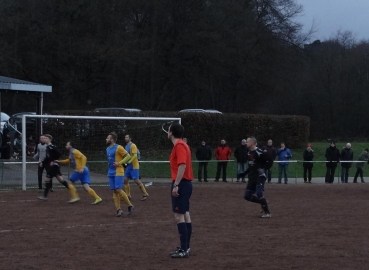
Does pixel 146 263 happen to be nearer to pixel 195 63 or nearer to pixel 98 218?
pixel 98 218

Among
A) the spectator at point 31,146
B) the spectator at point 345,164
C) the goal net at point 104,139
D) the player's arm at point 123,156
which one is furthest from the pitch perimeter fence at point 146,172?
the player's arm at point 123,156

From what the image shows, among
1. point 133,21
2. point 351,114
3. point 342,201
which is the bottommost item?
point 342,201

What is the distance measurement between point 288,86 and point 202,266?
154ft

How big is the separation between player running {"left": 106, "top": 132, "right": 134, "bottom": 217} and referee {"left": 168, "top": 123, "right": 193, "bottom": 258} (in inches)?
201

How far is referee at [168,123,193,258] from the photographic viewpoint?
30.7 ft

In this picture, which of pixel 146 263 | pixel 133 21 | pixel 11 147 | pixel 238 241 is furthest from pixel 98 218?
pixel 133 21

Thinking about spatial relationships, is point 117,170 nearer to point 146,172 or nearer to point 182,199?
point 182,199

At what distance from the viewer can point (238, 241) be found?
1122cm

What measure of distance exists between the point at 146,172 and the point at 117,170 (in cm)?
1284

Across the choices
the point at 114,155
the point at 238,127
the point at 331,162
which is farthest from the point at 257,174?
the point at 238,127

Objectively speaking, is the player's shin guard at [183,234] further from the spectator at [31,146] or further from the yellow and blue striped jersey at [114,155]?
the spectator at [31,146]

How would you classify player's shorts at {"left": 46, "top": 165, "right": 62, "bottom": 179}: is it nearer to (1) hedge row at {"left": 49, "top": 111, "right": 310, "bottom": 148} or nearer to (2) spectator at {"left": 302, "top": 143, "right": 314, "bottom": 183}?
(2) spectator at {"left": 302, "top": 143, "right": 314, "bottom": 183}

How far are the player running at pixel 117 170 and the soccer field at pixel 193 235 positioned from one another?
1.23ft

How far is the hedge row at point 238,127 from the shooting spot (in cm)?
3619
